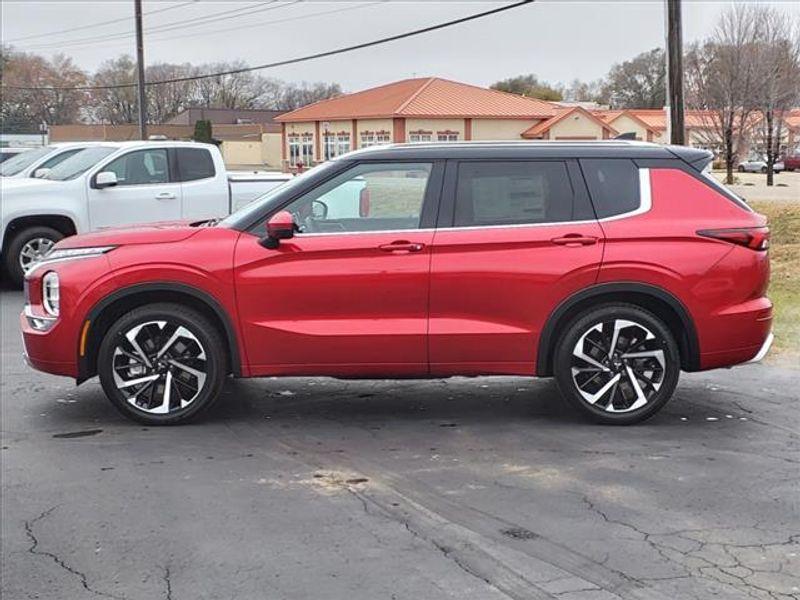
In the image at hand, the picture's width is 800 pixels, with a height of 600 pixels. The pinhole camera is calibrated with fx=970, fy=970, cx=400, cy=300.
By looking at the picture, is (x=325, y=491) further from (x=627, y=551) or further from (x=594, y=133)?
(x=594, y=133)

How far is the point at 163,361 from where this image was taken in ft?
20.6

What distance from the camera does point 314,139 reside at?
214 feet

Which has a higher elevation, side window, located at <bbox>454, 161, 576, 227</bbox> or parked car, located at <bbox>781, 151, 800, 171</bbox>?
parked car, located at <bbox>781, 151, 800, 171</bbox>

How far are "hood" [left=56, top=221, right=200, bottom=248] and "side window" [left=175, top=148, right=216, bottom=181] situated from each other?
699 centimetres

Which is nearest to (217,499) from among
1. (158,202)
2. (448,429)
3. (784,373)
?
(448,429)

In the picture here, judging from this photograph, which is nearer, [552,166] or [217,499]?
[217,499]

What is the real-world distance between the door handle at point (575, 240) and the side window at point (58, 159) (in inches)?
381

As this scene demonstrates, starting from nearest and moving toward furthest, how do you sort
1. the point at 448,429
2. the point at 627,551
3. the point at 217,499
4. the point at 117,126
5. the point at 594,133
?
the point at 627,551 → the point at 217,499 → the point at 448,429 → the point at 594,133 → the point at 117,126

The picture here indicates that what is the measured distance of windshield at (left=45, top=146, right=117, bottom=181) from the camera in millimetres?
13055

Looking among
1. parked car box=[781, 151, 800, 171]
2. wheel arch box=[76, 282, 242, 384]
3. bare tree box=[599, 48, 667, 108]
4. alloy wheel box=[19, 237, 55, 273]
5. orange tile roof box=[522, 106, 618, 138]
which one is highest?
bare tree box=[599, 48, 667, 108]

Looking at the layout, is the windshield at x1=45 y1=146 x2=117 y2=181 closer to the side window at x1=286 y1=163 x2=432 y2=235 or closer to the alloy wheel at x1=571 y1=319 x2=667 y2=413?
the side window at x1=286 y1=163 x2=432 y2=235

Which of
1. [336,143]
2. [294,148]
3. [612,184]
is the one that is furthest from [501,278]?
[294,148]

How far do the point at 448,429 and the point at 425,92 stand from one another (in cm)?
5269

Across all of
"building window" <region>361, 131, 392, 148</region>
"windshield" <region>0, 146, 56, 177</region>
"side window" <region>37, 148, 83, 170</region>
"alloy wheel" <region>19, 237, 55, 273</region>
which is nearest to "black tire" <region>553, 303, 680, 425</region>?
"alloy wheel" <region>19, 237, 55, 273</region>
